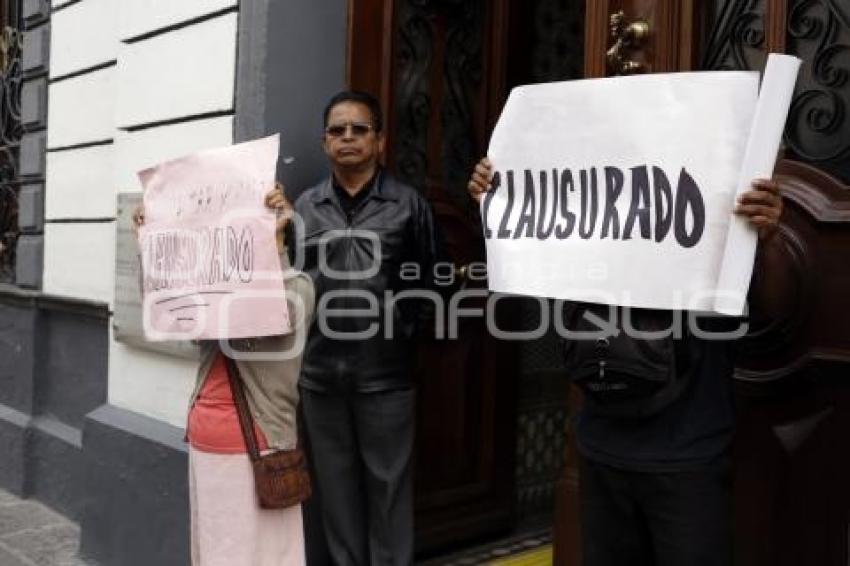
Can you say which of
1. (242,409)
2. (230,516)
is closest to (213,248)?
(242,409)

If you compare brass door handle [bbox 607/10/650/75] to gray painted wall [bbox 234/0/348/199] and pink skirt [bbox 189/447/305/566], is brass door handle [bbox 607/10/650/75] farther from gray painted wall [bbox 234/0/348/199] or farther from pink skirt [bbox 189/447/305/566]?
pink skirt [bbox 189/447/305/566]

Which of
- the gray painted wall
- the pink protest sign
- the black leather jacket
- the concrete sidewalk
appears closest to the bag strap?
the pink protest sign

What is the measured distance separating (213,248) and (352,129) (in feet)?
2.49

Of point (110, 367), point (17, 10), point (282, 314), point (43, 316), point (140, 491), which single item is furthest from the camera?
point (17, 10)

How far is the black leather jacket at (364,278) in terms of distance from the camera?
3537 millimetres

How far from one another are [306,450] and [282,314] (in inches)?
44.5

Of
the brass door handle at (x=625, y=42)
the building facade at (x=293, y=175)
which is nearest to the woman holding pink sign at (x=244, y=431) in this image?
the building facade at (x=293, y=175)

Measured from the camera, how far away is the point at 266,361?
301cm

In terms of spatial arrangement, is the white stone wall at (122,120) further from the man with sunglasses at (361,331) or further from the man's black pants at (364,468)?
the man's black pants at (364,468)

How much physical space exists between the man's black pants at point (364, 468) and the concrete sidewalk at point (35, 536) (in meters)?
1.94

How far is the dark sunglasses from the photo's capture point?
3.49 metres

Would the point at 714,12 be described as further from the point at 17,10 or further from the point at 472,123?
the point at 17,10

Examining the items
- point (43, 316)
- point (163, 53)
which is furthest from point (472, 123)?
point (43, 316)

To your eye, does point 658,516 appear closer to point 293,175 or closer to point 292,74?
point 293,175
